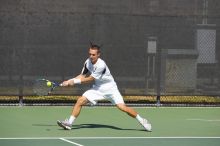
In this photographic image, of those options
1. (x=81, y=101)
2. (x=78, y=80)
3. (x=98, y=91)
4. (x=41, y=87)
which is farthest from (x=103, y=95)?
(x=41, y=87)

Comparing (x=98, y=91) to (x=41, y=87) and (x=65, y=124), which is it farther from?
(x=41, y=87)

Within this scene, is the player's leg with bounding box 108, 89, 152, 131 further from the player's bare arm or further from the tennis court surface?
the player's bare arm

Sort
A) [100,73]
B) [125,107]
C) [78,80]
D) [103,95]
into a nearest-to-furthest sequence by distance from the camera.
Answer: [78,80]
[100,73]
[125,107]
[103,95]

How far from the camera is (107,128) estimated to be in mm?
12312

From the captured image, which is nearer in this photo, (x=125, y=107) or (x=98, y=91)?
(x=125, y=107)

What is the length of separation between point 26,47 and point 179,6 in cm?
378

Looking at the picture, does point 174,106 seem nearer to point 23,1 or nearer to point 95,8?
point 95,8

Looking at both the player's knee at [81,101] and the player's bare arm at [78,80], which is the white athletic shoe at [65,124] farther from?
the player's bare arm at [78,80]

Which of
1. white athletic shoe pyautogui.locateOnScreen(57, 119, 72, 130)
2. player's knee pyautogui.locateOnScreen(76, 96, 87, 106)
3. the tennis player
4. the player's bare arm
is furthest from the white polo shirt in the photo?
white athletic shoe pyautogui.locateOnScreen(57, 119, 72, 130)

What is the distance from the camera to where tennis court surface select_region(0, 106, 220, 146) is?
10.5 metres

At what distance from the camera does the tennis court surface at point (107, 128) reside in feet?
34.6

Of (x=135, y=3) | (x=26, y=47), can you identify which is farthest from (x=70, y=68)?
(x=135, y=3)

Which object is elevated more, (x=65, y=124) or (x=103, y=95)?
(x=103, y=95)

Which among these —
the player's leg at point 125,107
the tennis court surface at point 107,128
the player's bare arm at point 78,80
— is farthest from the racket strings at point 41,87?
the player's leg at point 125,107
